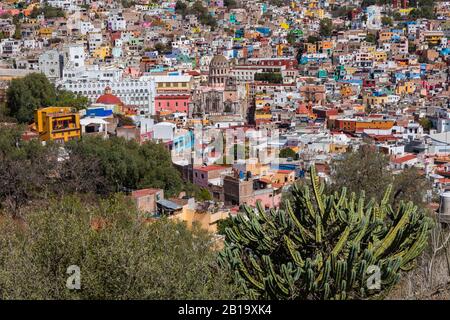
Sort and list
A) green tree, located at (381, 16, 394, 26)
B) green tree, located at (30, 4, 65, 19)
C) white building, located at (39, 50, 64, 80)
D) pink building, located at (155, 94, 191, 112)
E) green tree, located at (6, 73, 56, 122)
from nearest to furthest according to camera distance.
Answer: green tree, located at (6, 73, 56, 122)
pink building, located at (155, 94, 191, 112)
white building, located at (39, 50, 64, 80)
green tree, located at (30, 4, 65, 19)
green tree, located at (381, 16, 394, 26)

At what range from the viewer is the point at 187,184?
16438mm

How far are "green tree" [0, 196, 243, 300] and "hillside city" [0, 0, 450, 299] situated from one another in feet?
0.32

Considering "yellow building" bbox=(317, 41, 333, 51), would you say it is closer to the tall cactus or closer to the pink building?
the pink building

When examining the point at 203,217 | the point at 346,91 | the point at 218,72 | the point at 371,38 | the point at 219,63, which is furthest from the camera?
the point at 371,38

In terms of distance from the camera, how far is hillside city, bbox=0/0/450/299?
666 centimetres

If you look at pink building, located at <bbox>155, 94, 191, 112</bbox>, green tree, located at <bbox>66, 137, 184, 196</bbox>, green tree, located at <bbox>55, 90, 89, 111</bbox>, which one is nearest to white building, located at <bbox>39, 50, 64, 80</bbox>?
pink building, located at <bbox>155, 94, 191, 112</bbox>

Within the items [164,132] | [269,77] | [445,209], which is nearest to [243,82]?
[269,77]

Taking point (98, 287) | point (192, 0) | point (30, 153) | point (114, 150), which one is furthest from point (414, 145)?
point (192, 0)

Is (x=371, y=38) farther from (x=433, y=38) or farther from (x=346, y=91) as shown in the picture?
(x=346, y=91)

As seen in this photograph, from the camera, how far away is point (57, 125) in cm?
1834

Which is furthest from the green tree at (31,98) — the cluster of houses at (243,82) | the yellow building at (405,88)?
the yellow building at (405,88)

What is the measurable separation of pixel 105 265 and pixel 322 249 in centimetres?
173

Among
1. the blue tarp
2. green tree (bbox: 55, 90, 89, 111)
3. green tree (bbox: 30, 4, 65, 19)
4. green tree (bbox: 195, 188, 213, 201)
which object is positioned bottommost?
green tree (bbox: 195, 188, 213, 201)
